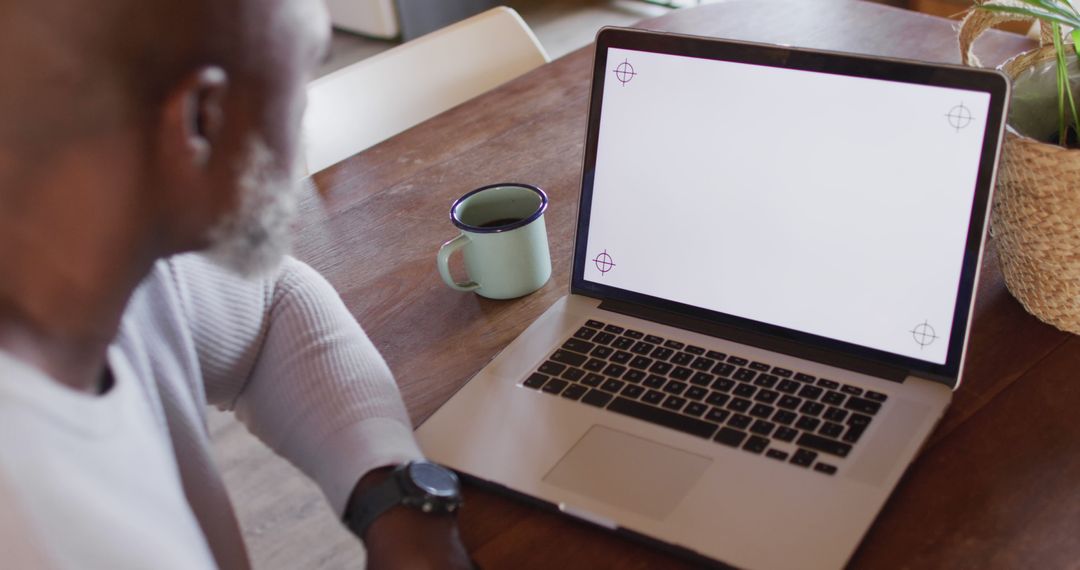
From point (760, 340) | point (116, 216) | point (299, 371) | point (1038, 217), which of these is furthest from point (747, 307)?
point (116, 216)

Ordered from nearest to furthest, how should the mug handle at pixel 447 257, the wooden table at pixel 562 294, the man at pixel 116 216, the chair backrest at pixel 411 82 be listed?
the man at pixel 116 216 → the wooden table at pixel 562 294 → the mug handle at pixel 447 257 → the chair backrest at pixel 411 82

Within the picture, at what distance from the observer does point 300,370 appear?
0.86m

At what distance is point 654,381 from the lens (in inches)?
32.0

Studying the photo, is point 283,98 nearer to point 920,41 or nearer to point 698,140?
point 698,140

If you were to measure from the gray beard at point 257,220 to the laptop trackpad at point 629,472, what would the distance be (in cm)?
27

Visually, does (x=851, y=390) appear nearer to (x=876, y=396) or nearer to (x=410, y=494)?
(x=876, y=396)

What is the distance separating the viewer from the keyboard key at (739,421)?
0.75 m

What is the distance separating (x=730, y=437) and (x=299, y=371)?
381mm

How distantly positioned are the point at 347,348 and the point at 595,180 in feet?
0.90

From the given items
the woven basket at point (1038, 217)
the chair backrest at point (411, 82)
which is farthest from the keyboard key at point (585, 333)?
the chair backrest at point (411, 82)

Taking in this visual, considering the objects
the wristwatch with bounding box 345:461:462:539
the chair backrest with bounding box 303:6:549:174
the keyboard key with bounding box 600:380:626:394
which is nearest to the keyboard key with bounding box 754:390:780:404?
the keyboard key with bounding box 600:380:626:394

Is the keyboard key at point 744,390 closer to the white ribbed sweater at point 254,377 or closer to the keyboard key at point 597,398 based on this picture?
the keyboard key at point 597,398

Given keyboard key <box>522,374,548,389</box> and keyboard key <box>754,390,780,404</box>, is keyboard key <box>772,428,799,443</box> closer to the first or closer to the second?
keyboard key <box>754,390,780,404</box>

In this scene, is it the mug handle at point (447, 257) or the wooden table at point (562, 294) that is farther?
the mug handle at point (447, 257)
